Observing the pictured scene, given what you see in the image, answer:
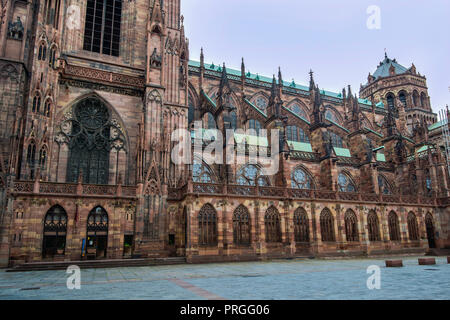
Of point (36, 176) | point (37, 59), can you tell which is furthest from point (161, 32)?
point (36, 176)

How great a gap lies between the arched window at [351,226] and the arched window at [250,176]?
841cm

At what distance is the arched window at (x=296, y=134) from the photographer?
4228 centimetres

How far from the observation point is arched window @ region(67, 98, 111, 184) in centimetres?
2548

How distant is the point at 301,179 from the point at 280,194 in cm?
949

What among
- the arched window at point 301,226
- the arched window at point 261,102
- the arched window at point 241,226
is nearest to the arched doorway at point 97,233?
the arched window at point 241,226

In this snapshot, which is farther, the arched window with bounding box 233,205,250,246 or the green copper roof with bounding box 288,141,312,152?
the green copper roof with bounding box 288,141,312,152

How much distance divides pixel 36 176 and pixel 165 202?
8691 mm

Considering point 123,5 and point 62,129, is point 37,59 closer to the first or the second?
point 62,129

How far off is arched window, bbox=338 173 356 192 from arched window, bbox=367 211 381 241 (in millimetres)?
6657

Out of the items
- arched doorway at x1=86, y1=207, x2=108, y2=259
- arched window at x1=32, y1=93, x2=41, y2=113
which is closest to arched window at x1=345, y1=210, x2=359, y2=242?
arched doorway at x1=86, y1=207, x2=108, y2=259

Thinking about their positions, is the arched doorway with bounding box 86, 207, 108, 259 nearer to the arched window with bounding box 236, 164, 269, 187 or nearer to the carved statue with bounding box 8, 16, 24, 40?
the carved statue with bounding box 8, 16, 24, 40

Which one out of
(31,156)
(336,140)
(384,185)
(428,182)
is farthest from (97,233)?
(428,182)

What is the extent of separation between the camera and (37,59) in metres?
23.3

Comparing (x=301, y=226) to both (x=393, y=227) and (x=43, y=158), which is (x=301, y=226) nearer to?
(x=393, y=227)
